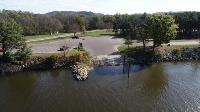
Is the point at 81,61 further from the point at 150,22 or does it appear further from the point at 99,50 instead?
the point at 150,22

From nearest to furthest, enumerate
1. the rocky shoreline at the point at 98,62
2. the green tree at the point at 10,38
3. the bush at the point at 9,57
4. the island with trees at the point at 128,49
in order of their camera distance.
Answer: the rocky shoreline at the point at 98,62, the bush at the point at 9,57, the green tree at the point at 10,38, the island with trees at the point at 128,49

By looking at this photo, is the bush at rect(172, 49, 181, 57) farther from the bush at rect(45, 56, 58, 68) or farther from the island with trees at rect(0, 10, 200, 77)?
the bush at rect(45, 56, 58, 68)

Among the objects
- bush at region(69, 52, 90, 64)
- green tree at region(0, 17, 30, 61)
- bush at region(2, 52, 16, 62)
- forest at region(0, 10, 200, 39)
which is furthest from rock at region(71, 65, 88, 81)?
forest at region(0, 10, 200, 39)

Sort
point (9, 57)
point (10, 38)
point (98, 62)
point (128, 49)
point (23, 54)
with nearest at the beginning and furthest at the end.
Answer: point (9, 57)
point (10, 38)
point (23, 54)
point (98, 62)
point (128, 49)

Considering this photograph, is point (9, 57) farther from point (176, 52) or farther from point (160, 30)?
point (176, 52)

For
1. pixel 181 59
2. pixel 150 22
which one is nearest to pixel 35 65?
pixel 150 22

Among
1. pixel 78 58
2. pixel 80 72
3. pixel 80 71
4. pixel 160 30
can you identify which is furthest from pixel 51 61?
pixel 160 30

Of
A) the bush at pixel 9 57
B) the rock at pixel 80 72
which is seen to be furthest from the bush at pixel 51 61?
the bush at pixel 9 57

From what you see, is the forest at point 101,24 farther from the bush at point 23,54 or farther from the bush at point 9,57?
the bush at point 9,57
